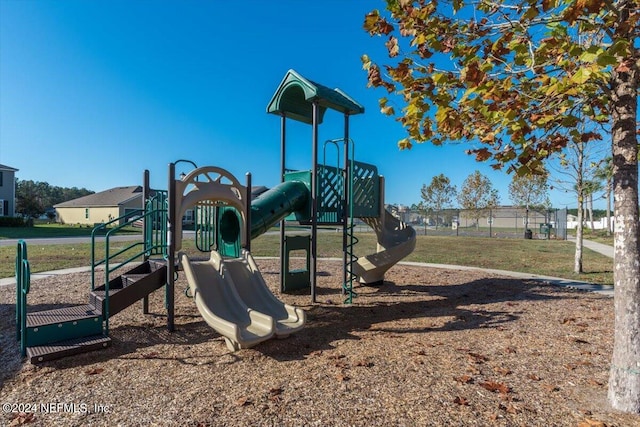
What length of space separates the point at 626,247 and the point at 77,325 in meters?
6.33

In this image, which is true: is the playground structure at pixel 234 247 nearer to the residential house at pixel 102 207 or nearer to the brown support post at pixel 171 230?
the brown support post at pixel 171 230

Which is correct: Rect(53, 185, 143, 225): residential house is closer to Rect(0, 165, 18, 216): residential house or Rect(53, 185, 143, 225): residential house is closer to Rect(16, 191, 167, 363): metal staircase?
Rect(0, 165, 18, 216): residential house

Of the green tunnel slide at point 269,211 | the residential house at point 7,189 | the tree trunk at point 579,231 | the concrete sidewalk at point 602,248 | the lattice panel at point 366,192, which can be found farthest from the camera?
the residential house at point 7,189

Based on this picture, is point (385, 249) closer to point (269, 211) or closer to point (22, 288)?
point (269, 211)

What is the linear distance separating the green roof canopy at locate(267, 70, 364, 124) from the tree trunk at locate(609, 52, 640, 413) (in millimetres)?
5039

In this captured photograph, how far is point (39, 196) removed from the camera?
65.9 meters

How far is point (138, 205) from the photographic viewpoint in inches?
1786

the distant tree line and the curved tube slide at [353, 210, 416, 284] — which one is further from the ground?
the distant tree line

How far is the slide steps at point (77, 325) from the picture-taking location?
184 inches

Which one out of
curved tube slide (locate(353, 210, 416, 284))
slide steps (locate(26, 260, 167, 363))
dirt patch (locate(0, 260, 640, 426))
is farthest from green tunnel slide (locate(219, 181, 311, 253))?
curved tube slide (locate(353, 210, 416, 284))

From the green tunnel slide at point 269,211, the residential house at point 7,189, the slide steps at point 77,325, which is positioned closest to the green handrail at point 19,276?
the slide steps at point 77,325

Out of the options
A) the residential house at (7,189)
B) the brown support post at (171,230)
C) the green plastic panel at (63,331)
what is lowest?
the green plastic panel at (63,331)

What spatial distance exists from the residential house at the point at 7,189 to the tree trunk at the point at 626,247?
148 ft

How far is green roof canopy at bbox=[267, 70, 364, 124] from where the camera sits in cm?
767
